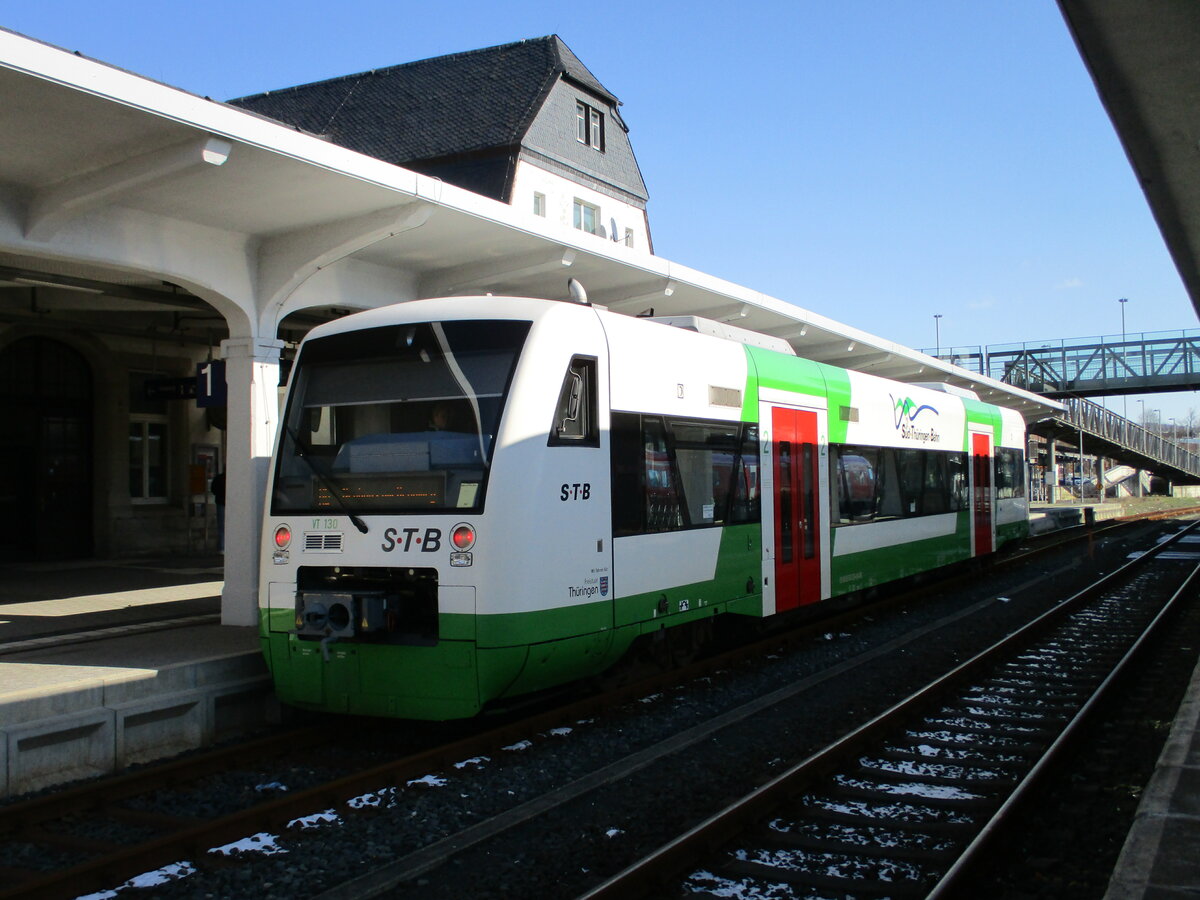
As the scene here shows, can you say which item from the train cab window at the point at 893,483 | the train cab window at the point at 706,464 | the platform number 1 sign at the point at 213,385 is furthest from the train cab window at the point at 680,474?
the platform number 1 sign at the point at 213,385

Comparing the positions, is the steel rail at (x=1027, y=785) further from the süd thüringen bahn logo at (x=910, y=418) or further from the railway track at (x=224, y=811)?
the süd thüringen bahn logo at (x=910, y=418)

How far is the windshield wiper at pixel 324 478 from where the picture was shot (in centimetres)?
713

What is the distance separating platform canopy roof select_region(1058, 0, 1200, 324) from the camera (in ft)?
18.5

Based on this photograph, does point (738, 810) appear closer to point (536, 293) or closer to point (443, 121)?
point (536, 293)

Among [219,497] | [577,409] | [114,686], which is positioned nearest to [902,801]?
[577,409]

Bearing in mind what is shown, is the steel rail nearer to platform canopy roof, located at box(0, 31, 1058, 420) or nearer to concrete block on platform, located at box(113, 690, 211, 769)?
concrete block on platform, located at box(113, 690, 211, 769)

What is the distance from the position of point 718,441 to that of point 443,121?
20.4m

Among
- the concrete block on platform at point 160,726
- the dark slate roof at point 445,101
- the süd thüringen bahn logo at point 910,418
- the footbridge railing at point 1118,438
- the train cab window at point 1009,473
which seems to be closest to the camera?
the concrete block on platform at point 160,726

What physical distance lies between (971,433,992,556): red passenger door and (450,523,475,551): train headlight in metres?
12.3

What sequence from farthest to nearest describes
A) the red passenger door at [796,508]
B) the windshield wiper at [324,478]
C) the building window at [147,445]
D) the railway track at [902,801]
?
the building window at [147,445]
the red passenger door at [796,508]
the windshield wiper at [324,478]
the railway track at [902,801]

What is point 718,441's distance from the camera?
9.27 metres

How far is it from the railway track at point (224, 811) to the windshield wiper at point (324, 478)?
5.14 ft

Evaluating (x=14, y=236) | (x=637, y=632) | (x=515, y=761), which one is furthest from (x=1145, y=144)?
(x=14, y=236)

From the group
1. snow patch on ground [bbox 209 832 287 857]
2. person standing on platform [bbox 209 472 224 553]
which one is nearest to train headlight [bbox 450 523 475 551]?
snow patch on ground [bbox 209 832 287 857]
